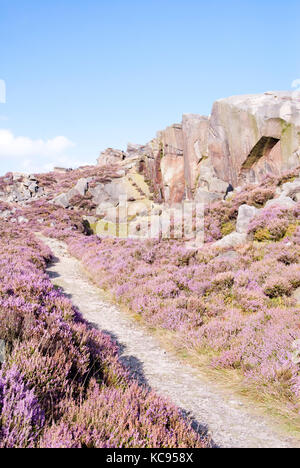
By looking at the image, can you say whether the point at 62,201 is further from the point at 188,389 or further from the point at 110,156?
the point at 188,389

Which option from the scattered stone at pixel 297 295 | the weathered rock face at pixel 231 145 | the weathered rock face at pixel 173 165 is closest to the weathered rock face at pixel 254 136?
the weathered rock face at pixel 231 145

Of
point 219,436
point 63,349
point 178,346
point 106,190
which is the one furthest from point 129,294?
point 106,190

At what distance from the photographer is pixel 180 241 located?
53.6 feet

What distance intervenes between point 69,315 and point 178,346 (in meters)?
2.71

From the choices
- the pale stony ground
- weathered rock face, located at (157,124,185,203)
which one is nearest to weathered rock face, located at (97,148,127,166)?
weathered rock face, located at (157,124,185,203)

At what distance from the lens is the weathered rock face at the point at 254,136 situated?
21078 mm

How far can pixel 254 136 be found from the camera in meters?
22.4

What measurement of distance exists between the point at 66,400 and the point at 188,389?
266cm

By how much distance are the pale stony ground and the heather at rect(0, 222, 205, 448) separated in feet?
2.44

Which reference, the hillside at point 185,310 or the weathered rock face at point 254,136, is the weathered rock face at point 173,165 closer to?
the hillside at point 185,310

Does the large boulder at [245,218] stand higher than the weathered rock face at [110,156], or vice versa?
the weathered rock face at [110,156]

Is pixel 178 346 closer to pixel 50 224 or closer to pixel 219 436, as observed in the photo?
pixel 219 436

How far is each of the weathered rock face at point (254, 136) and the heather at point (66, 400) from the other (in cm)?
2193

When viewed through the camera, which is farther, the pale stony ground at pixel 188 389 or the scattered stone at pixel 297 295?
the scattered stone at pixel 297 295
